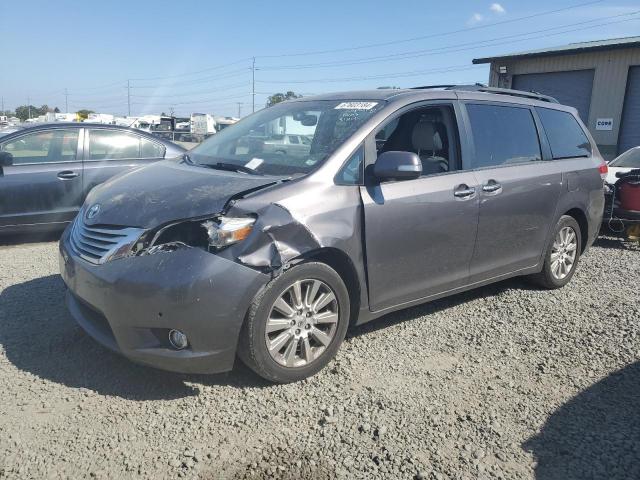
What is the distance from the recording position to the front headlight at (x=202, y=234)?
9.72 ft

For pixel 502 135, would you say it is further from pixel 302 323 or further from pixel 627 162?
pixel 627 162

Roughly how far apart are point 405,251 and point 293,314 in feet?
3.13

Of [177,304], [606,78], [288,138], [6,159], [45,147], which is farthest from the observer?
[606,78]

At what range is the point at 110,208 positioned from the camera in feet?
11.0

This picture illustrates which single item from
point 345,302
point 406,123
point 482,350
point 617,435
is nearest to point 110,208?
point 345,302

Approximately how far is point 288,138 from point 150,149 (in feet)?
13.2

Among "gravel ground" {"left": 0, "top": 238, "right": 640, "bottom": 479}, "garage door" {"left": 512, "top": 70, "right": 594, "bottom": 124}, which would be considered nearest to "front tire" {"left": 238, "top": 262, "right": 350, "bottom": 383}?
"gravel ground" {"left": 0, "top": 238, "right": 640, "bottom": 479}

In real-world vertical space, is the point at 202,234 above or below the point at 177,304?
above

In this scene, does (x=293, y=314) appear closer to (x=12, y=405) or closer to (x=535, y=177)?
(x=12, y=405)

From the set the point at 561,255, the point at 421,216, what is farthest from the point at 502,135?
the point at 561,255

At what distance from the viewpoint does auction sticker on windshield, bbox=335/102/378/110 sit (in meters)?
3.84

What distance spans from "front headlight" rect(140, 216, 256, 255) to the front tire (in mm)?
345

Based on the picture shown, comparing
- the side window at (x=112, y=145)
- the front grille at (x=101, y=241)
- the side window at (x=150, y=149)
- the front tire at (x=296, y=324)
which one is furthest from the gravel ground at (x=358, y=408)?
the side window at (x=150, y=149)

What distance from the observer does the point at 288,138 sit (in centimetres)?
404
